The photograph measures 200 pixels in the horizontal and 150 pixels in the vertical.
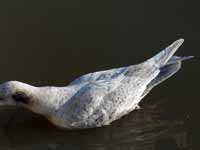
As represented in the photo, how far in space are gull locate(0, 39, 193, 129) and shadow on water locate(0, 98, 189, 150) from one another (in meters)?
0.13

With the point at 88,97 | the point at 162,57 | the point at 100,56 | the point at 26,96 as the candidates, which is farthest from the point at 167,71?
the point at 26,96

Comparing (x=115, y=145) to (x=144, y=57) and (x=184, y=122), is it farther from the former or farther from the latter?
(x=144, y=57)

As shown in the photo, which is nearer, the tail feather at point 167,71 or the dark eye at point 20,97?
the dark eye at point 20,97

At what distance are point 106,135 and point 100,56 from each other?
6.29 ft

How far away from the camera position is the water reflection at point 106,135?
27.3 feet

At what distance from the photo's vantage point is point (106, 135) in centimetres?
855

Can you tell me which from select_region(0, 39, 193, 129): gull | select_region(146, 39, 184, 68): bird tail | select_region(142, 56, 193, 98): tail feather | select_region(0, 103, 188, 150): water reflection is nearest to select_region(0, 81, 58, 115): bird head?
select_region(0, 39, 193, 129): gull

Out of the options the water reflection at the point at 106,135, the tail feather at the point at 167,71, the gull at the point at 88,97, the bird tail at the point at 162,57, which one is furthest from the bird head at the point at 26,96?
the bird tail at the point at 162,57

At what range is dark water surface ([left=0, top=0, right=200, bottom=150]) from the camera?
334 inches

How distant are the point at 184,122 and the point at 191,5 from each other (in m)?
3.16

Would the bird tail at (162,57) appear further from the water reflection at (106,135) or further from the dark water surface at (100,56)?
the water reflection at (106,135)

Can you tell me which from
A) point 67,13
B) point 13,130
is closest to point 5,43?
point 67,13

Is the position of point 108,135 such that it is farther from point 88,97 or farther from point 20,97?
point 20,97

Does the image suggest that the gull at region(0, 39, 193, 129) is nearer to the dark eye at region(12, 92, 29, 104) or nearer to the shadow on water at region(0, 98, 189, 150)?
the dark eye at region(12, 92, 29, 104)
